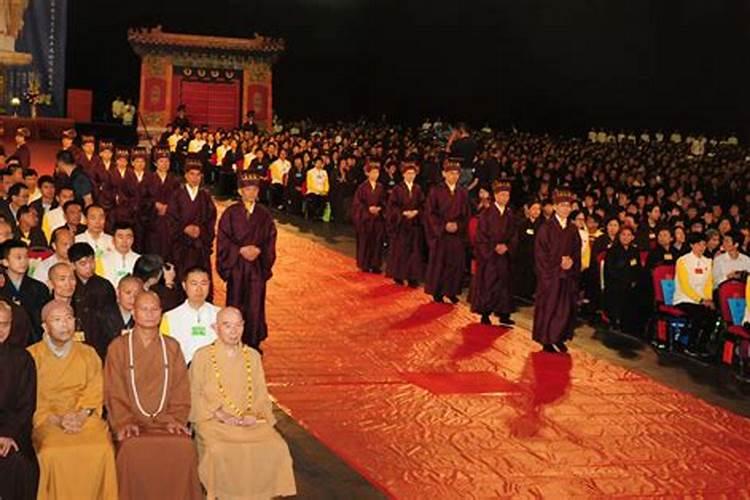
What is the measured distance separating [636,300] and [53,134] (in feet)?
70.1

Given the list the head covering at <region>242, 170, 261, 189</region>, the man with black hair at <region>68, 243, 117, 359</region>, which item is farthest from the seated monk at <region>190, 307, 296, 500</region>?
the head covering at <region>242, 170, 261, 189</region>

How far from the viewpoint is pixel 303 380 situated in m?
9.16

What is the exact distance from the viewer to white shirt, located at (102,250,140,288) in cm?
867

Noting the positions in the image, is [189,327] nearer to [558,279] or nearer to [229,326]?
[229,326]

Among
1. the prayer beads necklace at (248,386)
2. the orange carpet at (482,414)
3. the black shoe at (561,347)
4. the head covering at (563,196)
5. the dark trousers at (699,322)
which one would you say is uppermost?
the head covering at (563,196)

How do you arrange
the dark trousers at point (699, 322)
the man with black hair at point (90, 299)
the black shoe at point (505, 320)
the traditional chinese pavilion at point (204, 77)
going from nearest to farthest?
1. the man with black hair at point (90, 299)
2. the dark trousers at point (699, 322)
3. the black shoe at point (505, 320)
4. the traditional chinese pavilion at point (204, 77)

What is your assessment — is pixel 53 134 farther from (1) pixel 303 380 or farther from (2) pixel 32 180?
(1) pixel 303 380

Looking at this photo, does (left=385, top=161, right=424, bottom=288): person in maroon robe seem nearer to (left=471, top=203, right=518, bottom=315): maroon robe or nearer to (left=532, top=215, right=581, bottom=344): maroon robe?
(left=471, top=203, right=518, bottom=315): maroon robe

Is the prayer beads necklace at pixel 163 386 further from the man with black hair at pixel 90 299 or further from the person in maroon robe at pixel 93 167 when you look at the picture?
the person in maroon robe at pixel 93 167

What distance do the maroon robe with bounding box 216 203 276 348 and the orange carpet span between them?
39cm

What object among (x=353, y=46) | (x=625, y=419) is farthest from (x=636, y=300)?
(x=353, y=46)

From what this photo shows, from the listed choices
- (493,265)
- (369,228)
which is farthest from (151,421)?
(369,228)

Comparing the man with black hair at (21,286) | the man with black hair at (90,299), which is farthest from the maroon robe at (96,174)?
the man with black hair at (90,299)

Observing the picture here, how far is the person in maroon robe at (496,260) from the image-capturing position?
A: 11555mm
